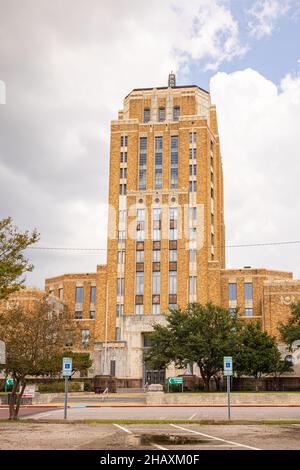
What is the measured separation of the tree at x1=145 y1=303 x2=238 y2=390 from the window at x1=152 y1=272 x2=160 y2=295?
26.6 metres

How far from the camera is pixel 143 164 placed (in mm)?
85750

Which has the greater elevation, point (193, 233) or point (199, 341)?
point (193, 233)

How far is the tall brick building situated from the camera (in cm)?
7512

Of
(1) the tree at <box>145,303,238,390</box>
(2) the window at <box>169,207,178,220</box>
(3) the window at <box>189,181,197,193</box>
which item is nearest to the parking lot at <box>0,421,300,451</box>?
(1) the tree at <box>145,303,238,390</box>

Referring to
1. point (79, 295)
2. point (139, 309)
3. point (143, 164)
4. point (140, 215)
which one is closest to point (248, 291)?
point (139, 309)

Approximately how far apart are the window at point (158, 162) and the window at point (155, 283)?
13201mm

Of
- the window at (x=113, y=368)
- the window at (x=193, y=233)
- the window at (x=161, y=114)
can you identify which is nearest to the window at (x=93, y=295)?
the window at (x=113, y=368)

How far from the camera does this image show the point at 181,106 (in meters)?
90.1

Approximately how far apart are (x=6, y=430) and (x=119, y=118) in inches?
3149

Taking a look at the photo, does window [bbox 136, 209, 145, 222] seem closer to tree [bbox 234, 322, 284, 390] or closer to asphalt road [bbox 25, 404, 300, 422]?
tree [bbox 234, 322, 284, 390]

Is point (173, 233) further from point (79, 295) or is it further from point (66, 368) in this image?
point (66, 368)

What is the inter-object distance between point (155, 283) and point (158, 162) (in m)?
18.4
